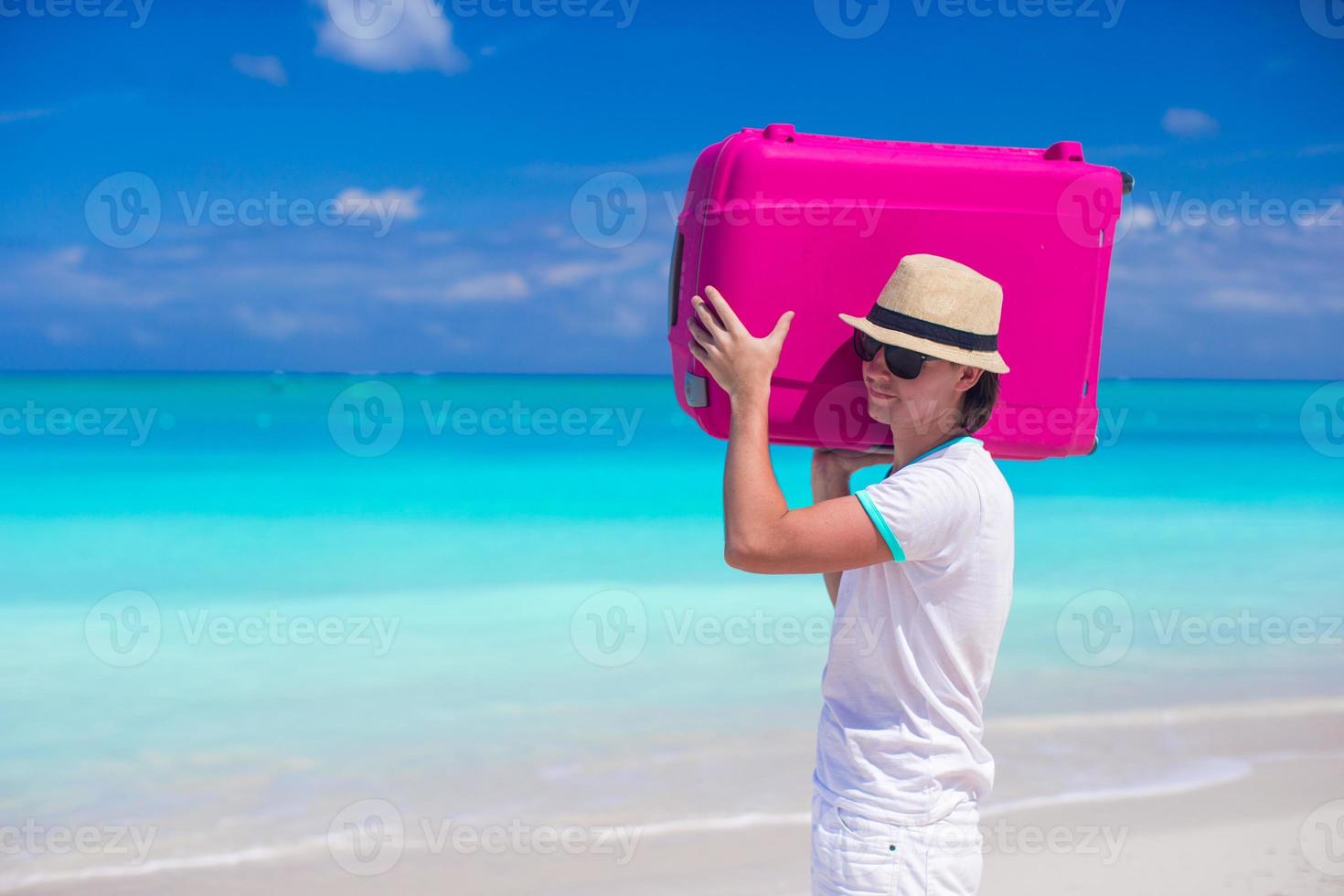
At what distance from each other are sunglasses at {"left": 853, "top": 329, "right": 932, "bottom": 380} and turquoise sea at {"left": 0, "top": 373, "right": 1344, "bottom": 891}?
3006 millimetres

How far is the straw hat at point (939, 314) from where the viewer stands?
1.63 m

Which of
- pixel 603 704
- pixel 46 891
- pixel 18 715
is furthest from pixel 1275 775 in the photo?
pixel 18 715

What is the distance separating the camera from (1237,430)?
31.5m

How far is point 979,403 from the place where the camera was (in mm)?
1728

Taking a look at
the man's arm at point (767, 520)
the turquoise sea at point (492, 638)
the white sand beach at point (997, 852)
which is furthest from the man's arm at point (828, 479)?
the turquoise sea at point (492, 638)

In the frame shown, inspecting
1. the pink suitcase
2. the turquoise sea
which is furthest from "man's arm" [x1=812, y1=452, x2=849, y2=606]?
the turquoise sea

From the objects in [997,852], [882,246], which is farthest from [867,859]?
[997,852]

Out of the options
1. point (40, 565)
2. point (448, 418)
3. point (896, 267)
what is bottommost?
point (40, 565)

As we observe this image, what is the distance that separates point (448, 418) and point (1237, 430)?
73.5 feet

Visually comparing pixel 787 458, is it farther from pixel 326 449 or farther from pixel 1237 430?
pixel 1237 430

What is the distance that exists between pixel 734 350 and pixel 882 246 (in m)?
0.32

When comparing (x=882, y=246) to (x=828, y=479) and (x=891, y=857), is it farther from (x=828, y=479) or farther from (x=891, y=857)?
(x=891, y=857)

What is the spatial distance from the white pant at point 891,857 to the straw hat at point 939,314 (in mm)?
671

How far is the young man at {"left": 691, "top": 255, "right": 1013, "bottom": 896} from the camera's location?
1.59m
